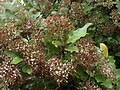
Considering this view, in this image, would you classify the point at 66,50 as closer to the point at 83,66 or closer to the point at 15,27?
the point at 83,66

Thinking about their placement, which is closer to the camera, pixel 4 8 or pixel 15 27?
pixel 15 27

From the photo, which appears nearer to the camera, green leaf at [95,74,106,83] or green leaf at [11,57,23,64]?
green leaf at [11,57,23,64]

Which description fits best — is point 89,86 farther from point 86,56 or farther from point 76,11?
point 76,11

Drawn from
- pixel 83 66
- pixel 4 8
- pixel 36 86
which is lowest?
pixel 36 86

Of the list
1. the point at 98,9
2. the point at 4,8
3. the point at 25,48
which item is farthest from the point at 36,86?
the point at 98,9

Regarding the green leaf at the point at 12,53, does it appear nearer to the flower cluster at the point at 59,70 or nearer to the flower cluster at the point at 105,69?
the flower cluster at the point at 59,70

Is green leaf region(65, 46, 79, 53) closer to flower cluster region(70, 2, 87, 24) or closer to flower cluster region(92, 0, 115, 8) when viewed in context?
flower cluster region(70, 2, 87, 24)

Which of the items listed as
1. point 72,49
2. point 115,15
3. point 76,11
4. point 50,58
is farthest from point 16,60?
point 115,15

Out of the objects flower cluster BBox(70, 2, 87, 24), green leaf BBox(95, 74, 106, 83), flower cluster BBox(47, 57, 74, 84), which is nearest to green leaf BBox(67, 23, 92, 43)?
flower cluster BBox(47, 57, 74, 84)

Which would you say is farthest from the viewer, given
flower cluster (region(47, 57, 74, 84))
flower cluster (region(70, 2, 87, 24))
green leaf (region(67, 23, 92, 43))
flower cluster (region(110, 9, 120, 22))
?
flower cluster (region(110, 9, 120, 22))

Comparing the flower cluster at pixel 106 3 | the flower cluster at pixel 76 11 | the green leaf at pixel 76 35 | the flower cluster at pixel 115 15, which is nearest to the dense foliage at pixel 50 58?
the green leaf at pixel 76 35

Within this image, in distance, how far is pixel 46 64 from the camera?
64.4 inches

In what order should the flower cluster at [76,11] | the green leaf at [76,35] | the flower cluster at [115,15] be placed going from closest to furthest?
1. the green leaf at [76,35]
2. the flower cluster at [76,11]
3. the flower cluster at [115,15]

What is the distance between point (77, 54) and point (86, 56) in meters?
0.06
